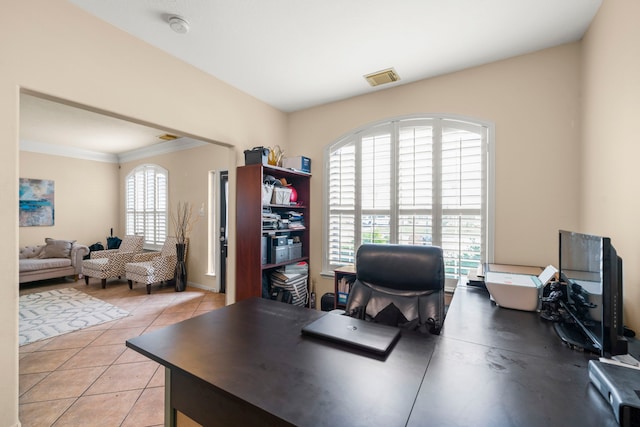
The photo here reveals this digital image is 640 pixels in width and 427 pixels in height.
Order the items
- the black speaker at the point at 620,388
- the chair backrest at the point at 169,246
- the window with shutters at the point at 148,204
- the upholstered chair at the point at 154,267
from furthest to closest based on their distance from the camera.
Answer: the window with shutters at the point at 148,204, the chair backrest at the point at 169,246, the upholstered chair at the point at 154,267, the black speaker at the point at 620,388

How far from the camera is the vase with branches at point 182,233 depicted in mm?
4875

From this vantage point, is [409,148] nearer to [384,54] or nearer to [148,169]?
[384,54]

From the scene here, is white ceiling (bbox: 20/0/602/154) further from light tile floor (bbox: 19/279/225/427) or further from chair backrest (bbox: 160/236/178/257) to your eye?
chair backrest (bbox: 160/236/178/257)

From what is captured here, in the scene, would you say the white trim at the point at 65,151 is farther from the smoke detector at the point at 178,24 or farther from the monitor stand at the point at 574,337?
the monitor stand at the point at 574,337

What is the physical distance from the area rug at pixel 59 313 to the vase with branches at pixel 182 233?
3.47ft

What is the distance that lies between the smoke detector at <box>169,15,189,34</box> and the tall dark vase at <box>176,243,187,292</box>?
3.79 meters

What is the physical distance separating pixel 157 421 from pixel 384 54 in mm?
3412

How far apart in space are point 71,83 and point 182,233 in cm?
356

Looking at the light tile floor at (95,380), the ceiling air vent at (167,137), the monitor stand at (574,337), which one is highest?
the ceiling air vent at (167,137)

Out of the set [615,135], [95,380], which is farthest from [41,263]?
[615,135]

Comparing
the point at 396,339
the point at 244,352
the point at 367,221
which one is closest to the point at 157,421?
the point at 244,352

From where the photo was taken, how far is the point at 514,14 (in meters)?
1.99

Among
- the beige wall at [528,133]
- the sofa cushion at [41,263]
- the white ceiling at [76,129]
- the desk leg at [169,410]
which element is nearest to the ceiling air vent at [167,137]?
the white ceiling at [76,129]

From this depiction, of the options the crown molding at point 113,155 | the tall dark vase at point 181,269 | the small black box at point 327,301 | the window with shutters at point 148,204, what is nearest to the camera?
the small black box at point 327,301
